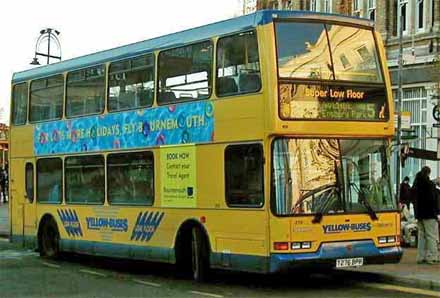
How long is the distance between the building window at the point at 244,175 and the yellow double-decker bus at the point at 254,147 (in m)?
0.02

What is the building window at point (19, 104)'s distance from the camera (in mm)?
20547

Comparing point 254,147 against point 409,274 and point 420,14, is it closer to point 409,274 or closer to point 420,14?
point 409,274

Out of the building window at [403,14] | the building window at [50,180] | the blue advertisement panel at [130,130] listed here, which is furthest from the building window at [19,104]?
the building window at [403,14]

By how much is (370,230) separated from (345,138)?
147cm

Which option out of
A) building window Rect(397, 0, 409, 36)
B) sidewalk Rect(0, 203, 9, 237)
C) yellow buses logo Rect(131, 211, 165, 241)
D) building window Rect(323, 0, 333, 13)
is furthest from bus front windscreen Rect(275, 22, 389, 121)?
building window Rect(323, 0, 333, 13)

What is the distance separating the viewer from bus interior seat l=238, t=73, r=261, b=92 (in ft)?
43.9

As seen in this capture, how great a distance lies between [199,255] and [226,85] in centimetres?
283

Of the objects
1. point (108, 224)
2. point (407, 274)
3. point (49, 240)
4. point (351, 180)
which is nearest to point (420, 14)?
point (49, 240)

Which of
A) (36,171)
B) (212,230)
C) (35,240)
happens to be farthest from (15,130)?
(212,230)

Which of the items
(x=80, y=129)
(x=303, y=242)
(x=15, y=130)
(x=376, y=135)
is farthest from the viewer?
(x=15, y=130)

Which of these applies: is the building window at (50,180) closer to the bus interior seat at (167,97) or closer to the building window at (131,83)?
the building window at (131,83)

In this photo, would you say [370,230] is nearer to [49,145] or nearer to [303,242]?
[303,242]

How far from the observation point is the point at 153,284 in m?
15.0

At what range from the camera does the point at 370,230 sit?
13.8 m
